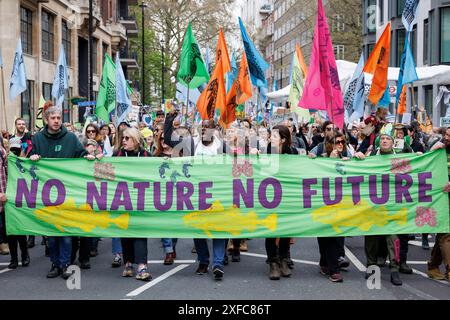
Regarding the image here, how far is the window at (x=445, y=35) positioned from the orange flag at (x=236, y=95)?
59.9 feet

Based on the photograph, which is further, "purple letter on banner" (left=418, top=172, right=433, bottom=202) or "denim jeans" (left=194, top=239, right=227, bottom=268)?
"purple letter on banner" (left=418, top=172, right=433, bottom=202)

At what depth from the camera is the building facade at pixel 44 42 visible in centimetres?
2475

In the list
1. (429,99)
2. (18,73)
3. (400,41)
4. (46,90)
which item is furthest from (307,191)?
(400,41)

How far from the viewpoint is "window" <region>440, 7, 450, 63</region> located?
3033cm

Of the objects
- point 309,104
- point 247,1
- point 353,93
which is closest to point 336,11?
point 353,93

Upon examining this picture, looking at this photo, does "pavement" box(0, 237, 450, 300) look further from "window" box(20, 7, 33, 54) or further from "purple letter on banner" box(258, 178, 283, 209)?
"window" box(20, 7, 33, 54)

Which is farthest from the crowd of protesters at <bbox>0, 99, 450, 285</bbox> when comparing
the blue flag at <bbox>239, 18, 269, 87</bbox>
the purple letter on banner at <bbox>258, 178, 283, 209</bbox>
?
the blue flag at <bbox>239, 18, 269, 87</bbox>

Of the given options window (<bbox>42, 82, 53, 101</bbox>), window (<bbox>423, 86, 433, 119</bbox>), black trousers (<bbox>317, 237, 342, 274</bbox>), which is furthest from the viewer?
window (<bbox>423, 86, 433, 119</bbox>)

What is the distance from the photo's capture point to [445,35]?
3038 cm

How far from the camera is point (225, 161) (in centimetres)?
909

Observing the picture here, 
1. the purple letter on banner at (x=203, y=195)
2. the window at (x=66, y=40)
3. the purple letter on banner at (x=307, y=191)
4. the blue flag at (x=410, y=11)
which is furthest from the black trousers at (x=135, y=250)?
the window at (x=66, y=40)

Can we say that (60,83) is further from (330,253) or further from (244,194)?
(330,253)

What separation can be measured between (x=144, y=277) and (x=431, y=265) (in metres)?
3.46

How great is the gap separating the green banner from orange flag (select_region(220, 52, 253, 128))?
2576 mm
